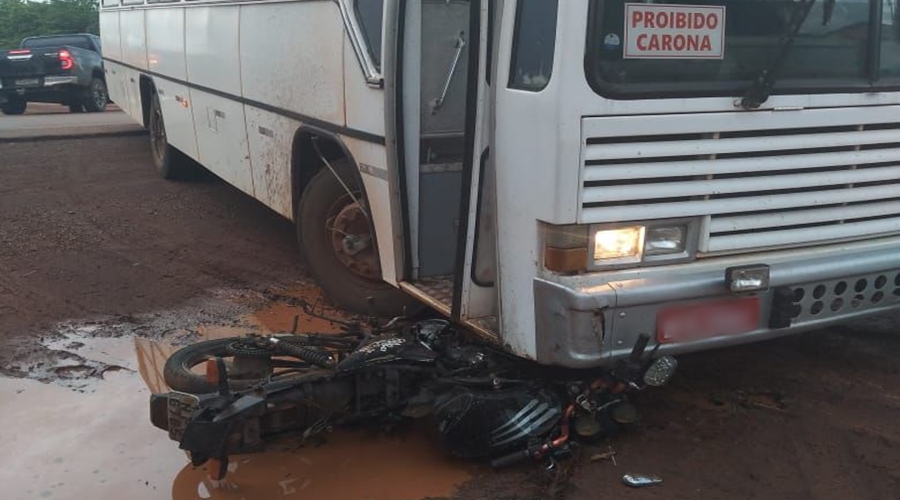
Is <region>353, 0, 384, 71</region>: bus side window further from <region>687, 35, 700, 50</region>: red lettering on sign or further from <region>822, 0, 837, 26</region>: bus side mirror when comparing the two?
<region>822, 0, 837, 26</region>: bus side mirror

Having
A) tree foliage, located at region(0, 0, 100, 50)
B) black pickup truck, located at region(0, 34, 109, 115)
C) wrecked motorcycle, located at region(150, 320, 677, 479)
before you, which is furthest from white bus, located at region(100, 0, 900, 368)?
tree foliage, located at region(0, 0, 100, 50)

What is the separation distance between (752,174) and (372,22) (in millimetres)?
2181

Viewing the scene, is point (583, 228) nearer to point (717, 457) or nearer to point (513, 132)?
point (513, 132)

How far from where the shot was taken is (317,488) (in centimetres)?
365

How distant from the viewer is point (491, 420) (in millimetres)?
3639

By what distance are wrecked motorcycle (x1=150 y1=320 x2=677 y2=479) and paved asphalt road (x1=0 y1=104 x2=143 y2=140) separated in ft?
35.0

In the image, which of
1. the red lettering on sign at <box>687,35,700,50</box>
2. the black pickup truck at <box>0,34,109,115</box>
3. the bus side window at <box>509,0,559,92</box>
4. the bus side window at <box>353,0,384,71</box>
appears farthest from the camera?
the black pickup truck at <box>0,34,109,115</box>

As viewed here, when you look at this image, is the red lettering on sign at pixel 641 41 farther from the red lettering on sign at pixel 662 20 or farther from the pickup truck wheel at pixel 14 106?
the pickup truck wheel at pixel 14 106

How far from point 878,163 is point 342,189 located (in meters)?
2.96

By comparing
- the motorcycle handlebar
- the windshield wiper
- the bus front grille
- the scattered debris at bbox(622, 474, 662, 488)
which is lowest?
the scattered debris at bbox(622, 474, 662, 488)

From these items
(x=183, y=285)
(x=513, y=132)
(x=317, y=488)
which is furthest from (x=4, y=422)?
(x=513, y=132)

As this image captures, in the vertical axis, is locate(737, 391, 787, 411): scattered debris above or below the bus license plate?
below

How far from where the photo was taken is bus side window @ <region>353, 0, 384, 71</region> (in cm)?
463

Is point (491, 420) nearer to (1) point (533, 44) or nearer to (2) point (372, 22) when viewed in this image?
(1) point (533, 44)
